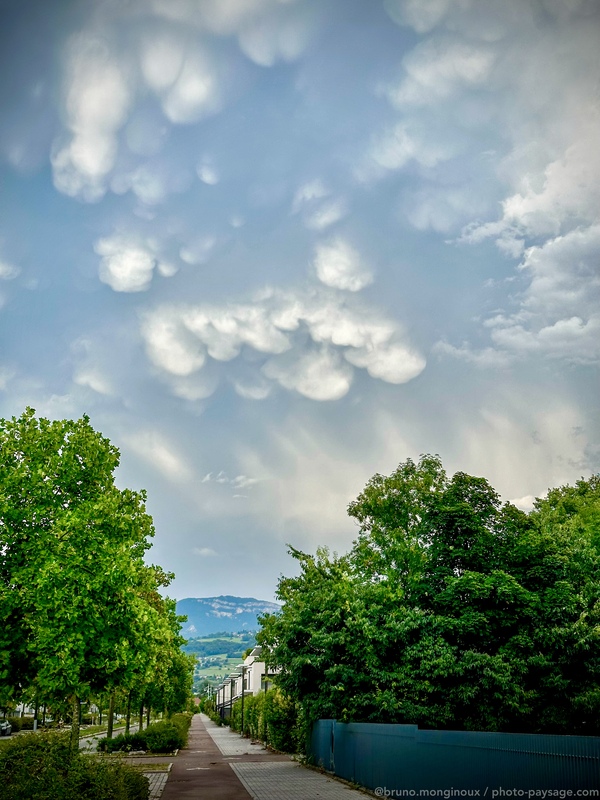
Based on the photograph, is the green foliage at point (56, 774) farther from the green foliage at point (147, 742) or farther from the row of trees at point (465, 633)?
the green foliage at point (147, 742)

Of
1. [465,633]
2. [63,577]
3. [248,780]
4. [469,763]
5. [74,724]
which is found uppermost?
[63,577]

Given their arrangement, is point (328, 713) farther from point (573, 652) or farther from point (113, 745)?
point (113, 745)

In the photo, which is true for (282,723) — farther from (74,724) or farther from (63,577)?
(63,577)

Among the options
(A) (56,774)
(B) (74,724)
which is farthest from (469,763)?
(B) (74,724)

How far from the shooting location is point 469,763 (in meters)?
12.7

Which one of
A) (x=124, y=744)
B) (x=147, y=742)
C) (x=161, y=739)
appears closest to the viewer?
(x=124, y=744)

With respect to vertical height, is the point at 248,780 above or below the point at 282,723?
below

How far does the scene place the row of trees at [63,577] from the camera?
15375mm

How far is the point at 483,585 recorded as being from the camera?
71.4 feet

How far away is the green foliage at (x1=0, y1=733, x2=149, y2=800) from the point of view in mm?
12094

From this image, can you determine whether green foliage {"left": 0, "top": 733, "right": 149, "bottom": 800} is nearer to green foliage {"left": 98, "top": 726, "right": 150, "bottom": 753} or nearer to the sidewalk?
the sidewalk

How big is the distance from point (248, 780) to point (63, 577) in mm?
11061

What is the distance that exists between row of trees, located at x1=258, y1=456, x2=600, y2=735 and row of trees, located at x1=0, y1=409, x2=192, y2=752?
766 centimetres

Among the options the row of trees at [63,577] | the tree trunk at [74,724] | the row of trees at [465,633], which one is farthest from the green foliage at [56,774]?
the row of trees at [465,633]
